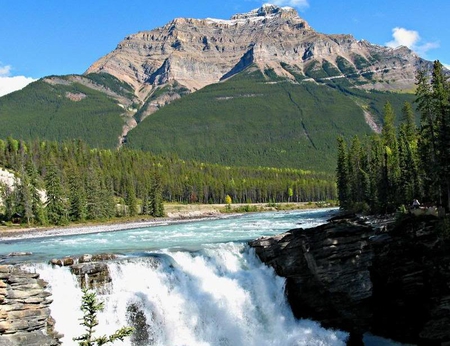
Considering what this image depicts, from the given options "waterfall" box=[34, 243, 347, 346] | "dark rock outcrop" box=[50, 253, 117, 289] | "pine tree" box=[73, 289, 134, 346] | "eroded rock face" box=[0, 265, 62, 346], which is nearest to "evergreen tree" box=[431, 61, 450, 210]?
"waterfall" box=[34, 243, 347, 346]

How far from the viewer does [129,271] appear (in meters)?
37.5

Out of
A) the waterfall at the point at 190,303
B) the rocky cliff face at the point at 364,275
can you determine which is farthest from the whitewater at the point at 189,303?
the rocky cliff face at the point at 364,275

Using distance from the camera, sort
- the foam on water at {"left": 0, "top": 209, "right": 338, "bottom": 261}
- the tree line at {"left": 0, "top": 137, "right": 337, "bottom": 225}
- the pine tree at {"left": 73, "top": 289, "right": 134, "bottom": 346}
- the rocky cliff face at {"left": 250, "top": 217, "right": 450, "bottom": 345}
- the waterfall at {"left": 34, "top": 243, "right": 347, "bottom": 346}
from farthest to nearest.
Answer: the tree line at {"left": 0, "top": 137, "right": 337, "bottom": 225}, the foam on water at {"left": 0, "top": 209, "right": 338, "bottom": 261}, the rocky cliff face at {"left": 250, "top": 217, "right": 450, "bottom": 345}, the waterfall at {"left": 34, "top": 243, "right": 347, "bottom": 346}, the pine tree at {"left": 73, "top": 289, "right": 134, "bottom": 346}

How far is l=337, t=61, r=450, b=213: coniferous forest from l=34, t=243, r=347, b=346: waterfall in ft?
70.1

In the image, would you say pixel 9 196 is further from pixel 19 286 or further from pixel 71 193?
pixel 19 286

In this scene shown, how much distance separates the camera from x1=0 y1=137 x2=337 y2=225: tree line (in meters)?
102

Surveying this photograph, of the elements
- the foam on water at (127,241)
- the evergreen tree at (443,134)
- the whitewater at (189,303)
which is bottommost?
the whitewater at (189,303)

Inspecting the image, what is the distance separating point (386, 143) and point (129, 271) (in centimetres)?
7898

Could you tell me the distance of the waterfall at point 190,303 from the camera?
1344 inches

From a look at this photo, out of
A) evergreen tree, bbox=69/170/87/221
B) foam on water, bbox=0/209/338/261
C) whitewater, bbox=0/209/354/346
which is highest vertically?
Result: evergreen tree, bbox=69/170/87/221

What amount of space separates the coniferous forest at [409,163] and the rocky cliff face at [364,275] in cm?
1098

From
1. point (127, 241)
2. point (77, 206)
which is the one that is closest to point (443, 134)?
point (127, 241)

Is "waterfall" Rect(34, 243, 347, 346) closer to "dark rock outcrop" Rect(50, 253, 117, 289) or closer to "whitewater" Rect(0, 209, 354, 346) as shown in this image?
"whitewater" Rect(0, 209, 354, 346)

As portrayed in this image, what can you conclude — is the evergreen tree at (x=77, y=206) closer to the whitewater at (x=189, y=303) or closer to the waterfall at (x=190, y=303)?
the whitewater at (x=189, y=303)
